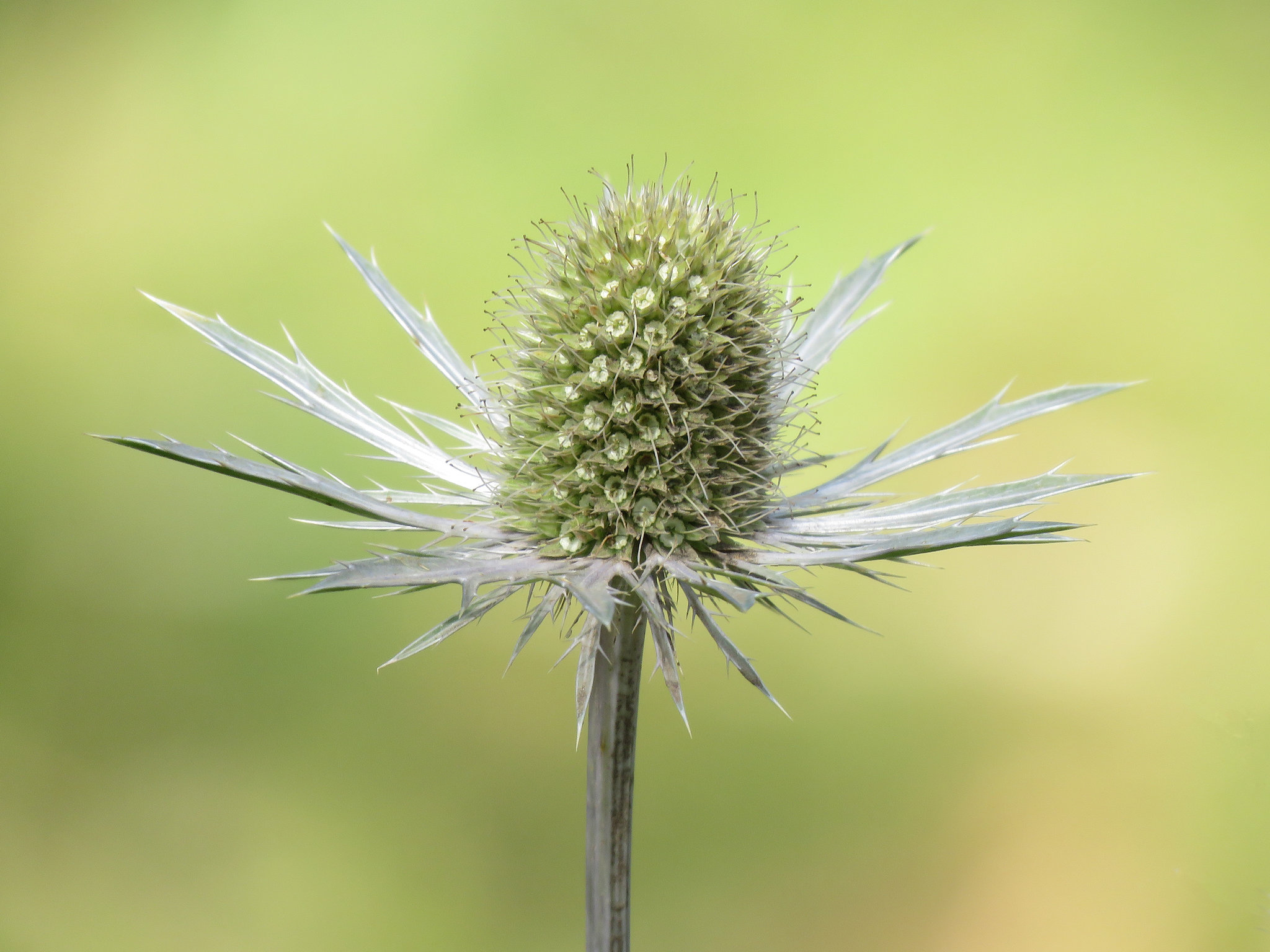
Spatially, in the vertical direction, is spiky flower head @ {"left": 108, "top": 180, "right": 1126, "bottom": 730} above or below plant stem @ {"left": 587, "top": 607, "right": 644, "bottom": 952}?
above

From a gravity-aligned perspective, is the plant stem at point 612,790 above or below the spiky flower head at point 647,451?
below

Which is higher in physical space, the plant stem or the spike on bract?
the spike on bract

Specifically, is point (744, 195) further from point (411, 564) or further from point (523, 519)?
point (411, 564)

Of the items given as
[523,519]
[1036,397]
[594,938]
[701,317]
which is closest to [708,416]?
[701,317]

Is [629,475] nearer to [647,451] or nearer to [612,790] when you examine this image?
[647,451]

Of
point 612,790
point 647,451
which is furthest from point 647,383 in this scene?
point 612,790
